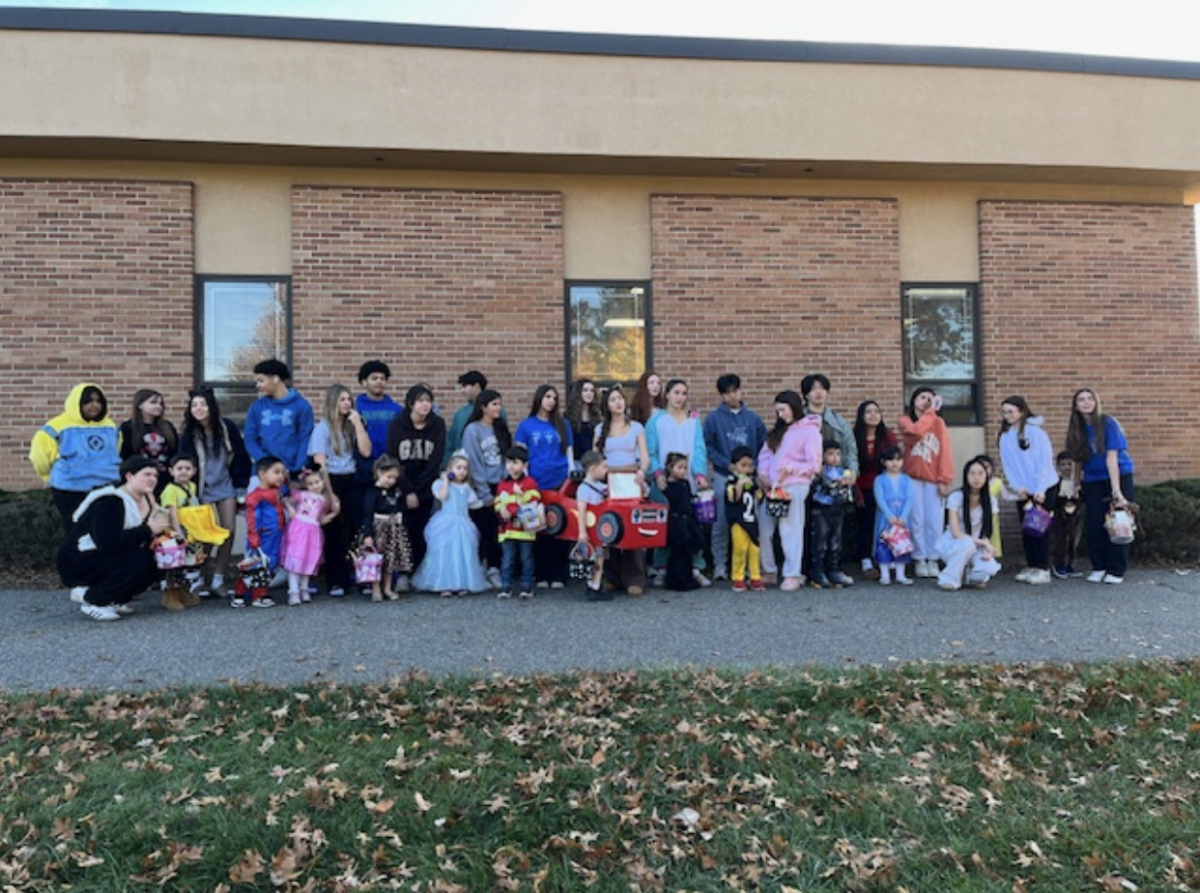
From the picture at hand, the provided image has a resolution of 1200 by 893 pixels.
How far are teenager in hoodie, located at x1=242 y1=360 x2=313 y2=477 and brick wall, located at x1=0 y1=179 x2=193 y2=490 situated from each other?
7.27ft

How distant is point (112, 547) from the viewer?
6887 millimetres

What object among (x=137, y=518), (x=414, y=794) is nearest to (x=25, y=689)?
(x=137, y=518)

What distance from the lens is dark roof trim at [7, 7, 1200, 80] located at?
936cm

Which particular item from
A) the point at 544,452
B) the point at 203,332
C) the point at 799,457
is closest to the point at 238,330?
the point at 203,332

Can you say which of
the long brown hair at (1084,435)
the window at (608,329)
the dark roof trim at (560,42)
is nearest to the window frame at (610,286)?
the window at (608,329)

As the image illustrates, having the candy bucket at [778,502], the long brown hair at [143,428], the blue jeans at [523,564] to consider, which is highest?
the long brown hair at [143,428]

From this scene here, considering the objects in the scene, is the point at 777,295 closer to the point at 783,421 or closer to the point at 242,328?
the point at 783,421

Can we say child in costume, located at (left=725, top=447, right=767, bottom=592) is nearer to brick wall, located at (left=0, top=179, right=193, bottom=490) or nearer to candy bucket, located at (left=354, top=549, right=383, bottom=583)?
candy bucket, located at (left=354, top=549, right=383, bottom=583)

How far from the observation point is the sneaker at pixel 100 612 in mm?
6777

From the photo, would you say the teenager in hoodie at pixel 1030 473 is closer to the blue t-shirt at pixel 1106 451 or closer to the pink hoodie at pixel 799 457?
the blue t-shirt at pixel 1106 451

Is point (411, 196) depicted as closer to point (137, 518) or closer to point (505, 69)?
point (505, 69)

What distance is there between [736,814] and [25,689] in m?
4.12

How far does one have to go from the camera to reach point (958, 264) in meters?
11.1

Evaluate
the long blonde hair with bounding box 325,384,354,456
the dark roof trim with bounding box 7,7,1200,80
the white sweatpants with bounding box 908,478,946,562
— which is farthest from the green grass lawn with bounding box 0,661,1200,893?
the dark roof trim with bounding box 7,7,1200,80
